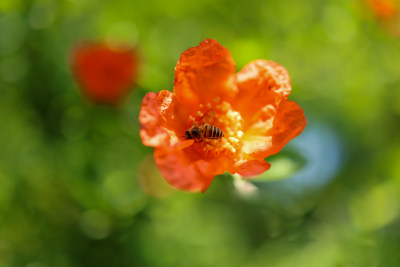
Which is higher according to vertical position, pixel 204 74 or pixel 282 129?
pixel 204 74

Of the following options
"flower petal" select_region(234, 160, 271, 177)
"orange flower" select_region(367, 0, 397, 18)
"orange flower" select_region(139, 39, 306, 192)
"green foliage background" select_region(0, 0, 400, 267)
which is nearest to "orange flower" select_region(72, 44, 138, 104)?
"green foliage background" select_region(0, 0, 400, 267)

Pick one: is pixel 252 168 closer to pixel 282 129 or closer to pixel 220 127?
pixel 282 129

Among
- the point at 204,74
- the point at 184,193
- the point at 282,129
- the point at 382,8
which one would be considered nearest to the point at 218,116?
the point at 204,74

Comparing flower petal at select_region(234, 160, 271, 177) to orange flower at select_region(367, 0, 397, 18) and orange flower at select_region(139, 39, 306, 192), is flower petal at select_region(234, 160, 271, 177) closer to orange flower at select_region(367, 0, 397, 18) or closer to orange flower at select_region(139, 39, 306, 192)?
orange flower at select_region(139, 39, 306, 192)

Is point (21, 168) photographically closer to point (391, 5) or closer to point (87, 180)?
point (87, 180)

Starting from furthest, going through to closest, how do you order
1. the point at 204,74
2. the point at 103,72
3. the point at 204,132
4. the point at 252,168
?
1. the point at 103,72
2. the point at 204,74
3. the point at 204,132
4. the point at 252,168

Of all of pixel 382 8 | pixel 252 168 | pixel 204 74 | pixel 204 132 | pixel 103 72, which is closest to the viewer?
pixel 252 168

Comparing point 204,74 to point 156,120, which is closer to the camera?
point 156,120
